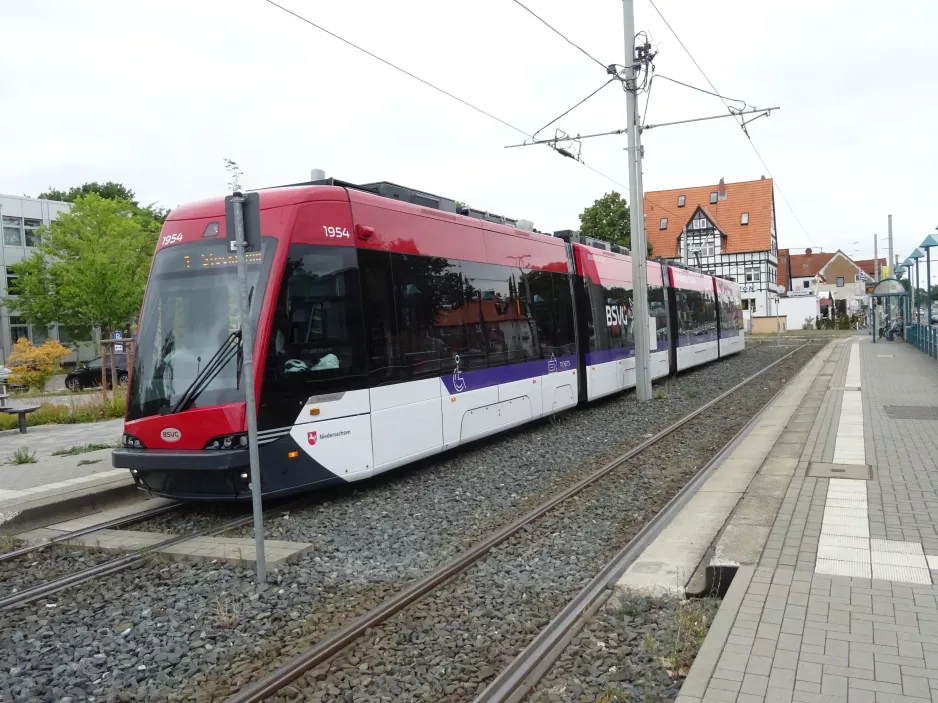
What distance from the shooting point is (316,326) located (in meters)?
7.33

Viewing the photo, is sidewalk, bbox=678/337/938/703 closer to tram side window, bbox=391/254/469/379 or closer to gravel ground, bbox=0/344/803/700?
gravel ground, bbox=0/344/803/700

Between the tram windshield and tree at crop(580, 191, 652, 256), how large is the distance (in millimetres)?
54539

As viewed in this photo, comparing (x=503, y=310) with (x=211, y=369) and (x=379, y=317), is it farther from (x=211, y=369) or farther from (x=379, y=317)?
(x=211, y=369)

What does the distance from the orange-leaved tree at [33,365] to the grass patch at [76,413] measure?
161 inches

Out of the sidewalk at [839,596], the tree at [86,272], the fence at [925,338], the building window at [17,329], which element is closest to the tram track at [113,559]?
the sidewalk at [839,596]

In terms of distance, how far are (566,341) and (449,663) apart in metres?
9.16

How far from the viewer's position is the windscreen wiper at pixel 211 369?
23.0ft

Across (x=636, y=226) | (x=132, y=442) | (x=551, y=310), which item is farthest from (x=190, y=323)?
(x=636, y=226)

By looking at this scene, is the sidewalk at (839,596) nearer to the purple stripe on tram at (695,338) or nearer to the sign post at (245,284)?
the sign post at (245,284)

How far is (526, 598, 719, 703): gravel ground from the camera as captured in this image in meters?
3.80

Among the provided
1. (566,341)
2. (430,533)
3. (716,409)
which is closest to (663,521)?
(430,533)

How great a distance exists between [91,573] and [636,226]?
13099mm

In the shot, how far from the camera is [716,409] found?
1453 centimetres

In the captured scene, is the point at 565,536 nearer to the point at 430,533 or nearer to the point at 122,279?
the point at 430,533
